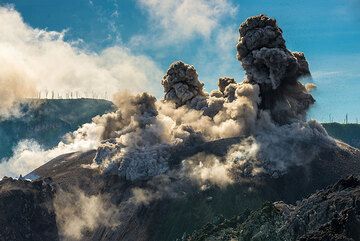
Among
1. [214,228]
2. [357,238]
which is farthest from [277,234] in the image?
[214,228]

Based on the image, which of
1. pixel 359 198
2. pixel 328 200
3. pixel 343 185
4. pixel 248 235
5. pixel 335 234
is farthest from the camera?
pixel 248 235

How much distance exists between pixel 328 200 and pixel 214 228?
2523 inches

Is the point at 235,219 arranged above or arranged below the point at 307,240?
above

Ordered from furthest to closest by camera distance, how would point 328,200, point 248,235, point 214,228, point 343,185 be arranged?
point 214,228
point 248,235
point 343,185
point 328,200

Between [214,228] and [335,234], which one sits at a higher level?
[214,228]

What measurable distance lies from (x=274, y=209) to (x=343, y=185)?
36.2m

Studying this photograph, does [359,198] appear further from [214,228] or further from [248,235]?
[214,228]

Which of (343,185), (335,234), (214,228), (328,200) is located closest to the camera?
→ (335,234)

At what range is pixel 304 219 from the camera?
122 metres

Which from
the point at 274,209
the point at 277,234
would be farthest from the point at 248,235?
the point at 277,234

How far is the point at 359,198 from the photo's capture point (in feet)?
357

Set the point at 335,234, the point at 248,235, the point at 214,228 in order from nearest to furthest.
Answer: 1. the point at 335,234
2. the point at 248,235
3. the point at 214,228

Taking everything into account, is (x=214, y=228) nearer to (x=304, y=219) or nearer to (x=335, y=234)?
(x=304, y=219)

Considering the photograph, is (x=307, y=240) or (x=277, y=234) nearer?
(x=307, y=240)
